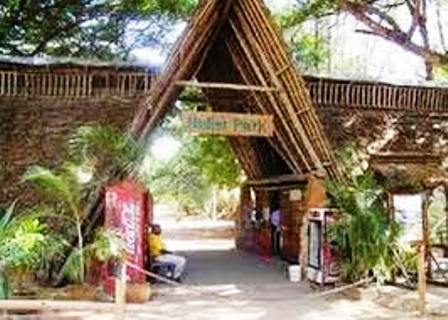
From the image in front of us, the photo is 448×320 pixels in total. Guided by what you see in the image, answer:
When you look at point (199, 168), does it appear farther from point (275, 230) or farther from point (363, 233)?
point (363, 233)

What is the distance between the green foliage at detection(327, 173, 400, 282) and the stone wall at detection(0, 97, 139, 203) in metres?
3.72

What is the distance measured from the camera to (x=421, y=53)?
12359 mm

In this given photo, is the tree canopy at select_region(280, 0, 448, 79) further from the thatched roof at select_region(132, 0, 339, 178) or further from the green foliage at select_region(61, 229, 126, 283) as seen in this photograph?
the green foliage at select_region(61, 229, 126, 283)

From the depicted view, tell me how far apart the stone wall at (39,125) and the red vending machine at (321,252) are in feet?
11.1

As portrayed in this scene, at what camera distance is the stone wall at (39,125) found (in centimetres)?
1092

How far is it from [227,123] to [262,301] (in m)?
3.00

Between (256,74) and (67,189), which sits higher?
(256,74)

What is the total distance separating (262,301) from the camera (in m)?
9.44

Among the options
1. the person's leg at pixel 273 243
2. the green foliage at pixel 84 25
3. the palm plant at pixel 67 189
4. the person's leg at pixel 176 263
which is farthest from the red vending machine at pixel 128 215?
the green foliage at pixel 84 25

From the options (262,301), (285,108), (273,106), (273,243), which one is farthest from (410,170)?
(273,243)

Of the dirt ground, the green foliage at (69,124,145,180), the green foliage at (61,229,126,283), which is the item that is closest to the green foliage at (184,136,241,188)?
the dirt ground

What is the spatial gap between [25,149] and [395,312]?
6056 millimetres

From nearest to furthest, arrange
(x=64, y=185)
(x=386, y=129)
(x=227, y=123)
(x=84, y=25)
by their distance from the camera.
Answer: (x=64, y=185) → (x=227, y=123) → (x=386, y=129) → (x=84, y=25)

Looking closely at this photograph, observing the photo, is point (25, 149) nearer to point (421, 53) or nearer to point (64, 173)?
point (64, 173)
